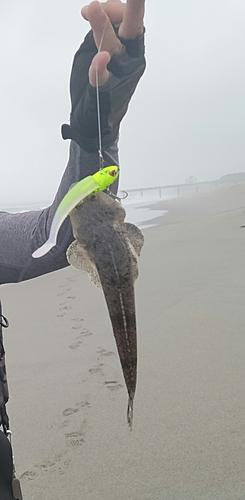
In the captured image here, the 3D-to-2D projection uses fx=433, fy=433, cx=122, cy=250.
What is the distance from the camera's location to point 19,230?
Answer: 2.13 meters

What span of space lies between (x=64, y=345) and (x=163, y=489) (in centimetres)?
218

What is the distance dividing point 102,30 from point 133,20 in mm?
107

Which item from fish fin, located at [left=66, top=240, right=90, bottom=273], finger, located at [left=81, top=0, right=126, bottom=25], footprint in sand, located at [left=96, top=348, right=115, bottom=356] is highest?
finger, located at [left=81, top=0, right=126, bottom=25]

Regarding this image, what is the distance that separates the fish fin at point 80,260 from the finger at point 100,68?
54 cm

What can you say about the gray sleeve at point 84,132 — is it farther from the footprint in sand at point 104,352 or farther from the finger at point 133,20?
the footprint in sand at point 104,352

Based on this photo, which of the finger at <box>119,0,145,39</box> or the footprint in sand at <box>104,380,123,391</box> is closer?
the finger at <box>119,0,145,39</box>

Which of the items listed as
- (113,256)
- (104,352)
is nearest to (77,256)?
(113,256)

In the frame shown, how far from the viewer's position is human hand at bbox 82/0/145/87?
1.33m

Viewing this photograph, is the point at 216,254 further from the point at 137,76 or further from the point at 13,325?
the point at 137,76

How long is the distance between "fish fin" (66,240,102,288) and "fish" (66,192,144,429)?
1.0 inches

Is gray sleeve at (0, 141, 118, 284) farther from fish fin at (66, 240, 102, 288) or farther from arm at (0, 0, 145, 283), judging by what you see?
fish fin at (66, 240, 102, 288)

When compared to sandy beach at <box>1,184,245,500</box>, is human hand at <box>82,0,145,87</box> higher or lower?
higher

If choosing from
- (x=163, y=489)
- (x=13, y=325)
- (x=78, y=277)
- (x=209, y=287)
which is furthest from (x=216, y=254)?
(x=163, y=489)

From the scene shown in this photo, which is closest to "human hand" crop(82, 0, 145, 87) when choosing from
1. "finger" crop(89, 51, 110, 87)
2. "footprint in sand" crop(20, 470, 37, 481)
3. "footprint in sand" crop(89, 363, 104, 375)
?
"finger" crop(89, 51, 110, 87)
